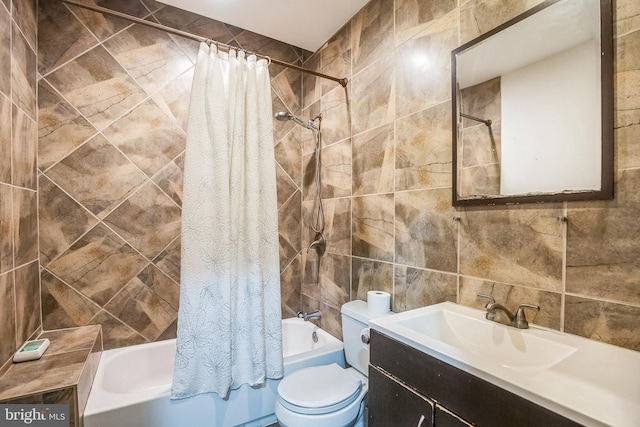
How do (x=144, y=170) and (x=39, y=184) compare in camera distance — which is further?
(x=144, y=170)

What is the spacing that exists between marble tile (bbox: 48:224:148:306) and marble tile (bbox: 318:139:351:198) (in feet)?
4.51

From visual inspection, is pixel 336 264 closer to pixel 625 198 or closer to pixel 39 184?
pixel 625 198

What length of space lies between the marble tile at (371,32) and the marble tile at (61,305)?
2249mm

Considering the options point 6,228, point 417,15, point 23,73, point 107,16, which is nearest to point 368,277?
point 417,15

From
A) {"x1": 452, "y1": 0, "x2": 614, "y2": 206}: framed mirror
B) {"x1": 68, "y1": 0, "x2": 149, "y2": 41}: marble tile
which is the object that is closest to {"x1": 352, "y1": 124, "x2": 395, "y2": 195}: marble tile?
{"x1": 452, "y1": 0, "x2": 614, "y2": 206}: framed mirror

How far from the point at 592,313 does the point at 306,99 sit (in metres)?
2.23

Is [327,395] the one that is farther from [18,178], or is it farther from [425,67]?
[18,178]

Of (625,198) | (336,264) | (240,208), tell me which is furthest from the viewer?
(336,264)

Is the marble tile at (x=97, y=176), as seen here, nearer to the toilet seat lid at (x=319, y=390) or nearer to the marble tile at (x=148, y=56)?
the marble tile at (x=148, y=56)

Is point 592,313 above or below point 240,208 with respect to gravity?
below

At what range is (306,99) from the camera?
2.47m

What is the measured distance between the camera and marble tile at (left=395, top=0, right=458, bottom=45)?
1.37 metres

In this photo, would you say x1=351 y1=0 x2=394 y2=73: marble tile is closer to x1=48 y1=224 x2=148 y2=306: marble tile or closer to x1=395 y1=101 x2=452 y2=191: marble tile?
x1=395 y1=101 x2=452 y2=191: marble tile

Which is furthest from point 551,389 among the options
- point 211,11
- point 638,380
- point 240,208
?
point 211,11
